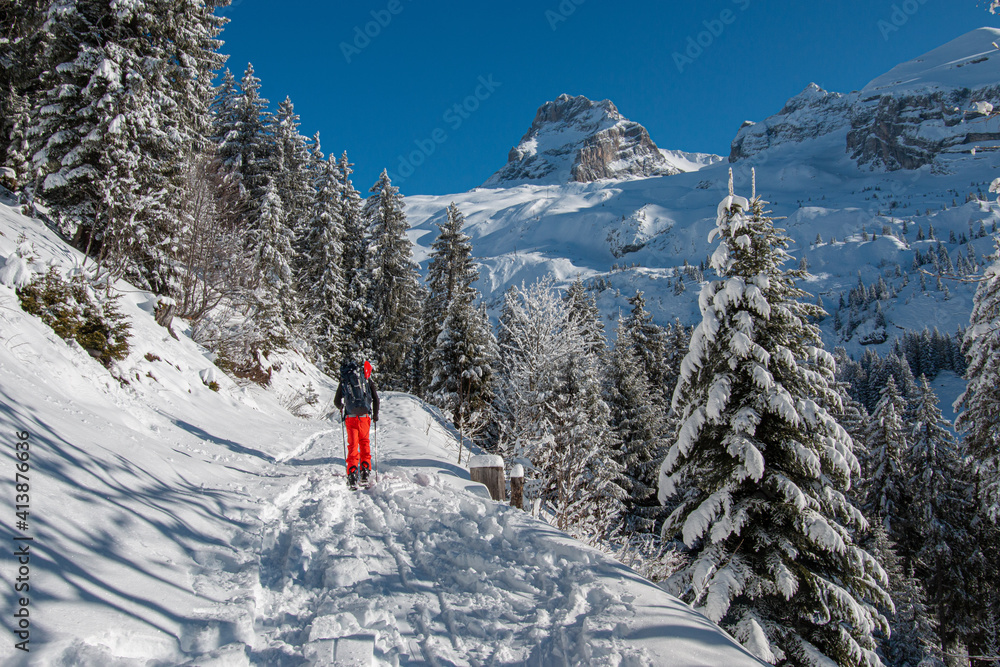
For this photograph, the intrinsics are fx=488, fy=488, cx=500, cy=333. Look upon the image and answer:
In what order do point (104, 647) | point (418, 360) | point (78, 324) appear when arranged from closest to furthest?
point (104, 647) < point (78, 324) < point (418, 360)

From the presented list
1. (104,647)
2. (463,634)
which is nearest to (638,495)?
(463,634)

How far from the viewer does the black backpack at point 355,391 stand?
7715mm

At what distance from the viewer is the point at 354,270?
30672mm

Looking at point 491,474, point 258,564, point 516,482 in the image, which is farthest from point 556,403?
point 258,564

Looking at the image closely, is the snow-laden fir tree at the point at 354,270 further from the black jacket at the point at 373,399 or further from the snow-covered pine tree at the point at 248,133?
the black jacket at the point at 373,399

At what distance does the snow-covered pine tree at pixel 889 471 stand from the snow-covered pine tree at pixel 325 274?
28560 mm

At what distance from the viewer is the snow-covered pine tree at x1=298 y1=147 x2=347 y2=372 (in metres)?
27.4

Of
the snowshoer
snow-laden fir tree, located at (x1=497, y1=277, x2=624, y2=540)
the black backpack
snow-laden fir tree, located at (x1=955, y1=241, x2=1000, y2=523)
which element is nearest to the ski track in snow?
the snowshoer

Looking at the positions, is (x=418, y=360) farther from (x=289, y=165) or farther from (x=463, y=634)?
(x=463, y=634)

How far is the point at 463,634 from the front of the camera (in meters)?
3.63

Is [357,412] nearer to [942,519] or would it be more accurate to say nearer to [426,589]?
[426,589]

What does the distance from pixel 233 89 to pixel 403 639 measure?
1315 inches

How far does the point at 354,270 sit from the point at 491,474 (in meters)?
25.6

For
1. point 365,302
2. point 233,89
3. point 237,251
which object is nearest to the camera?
point 237,251
